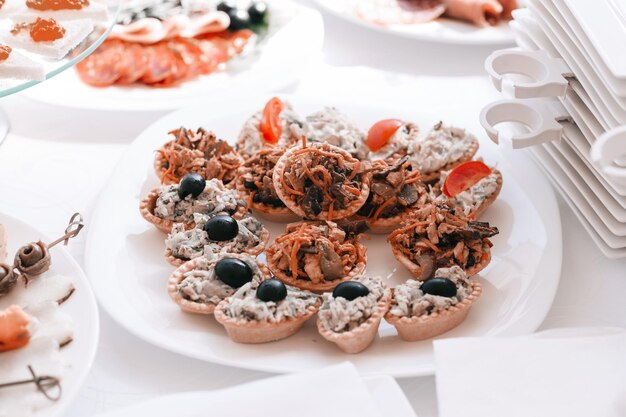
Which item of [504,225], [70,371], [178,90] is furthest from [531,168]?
[70,371]

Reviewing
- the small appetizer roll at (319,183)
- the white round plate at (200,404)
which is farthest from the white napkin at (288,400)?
the small appetizer roll at (319,183)

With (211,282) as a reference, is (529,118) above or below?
above

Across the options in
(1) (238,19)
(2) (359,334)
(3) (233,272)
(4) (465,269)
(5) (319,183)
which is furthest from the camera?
(1) (238,19)

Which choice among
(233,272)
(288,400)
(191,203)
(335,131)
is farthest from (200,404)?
(335,131)

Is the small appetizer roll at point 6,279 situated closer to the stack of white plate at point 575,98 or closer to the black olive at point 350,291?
the black olive at point 350,291

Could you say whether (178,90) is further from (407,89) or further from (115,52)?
(407,89)

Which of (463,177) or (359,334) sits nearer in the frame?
(359,334)

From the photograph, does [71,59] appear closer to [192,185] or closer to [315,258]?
[192,185]
